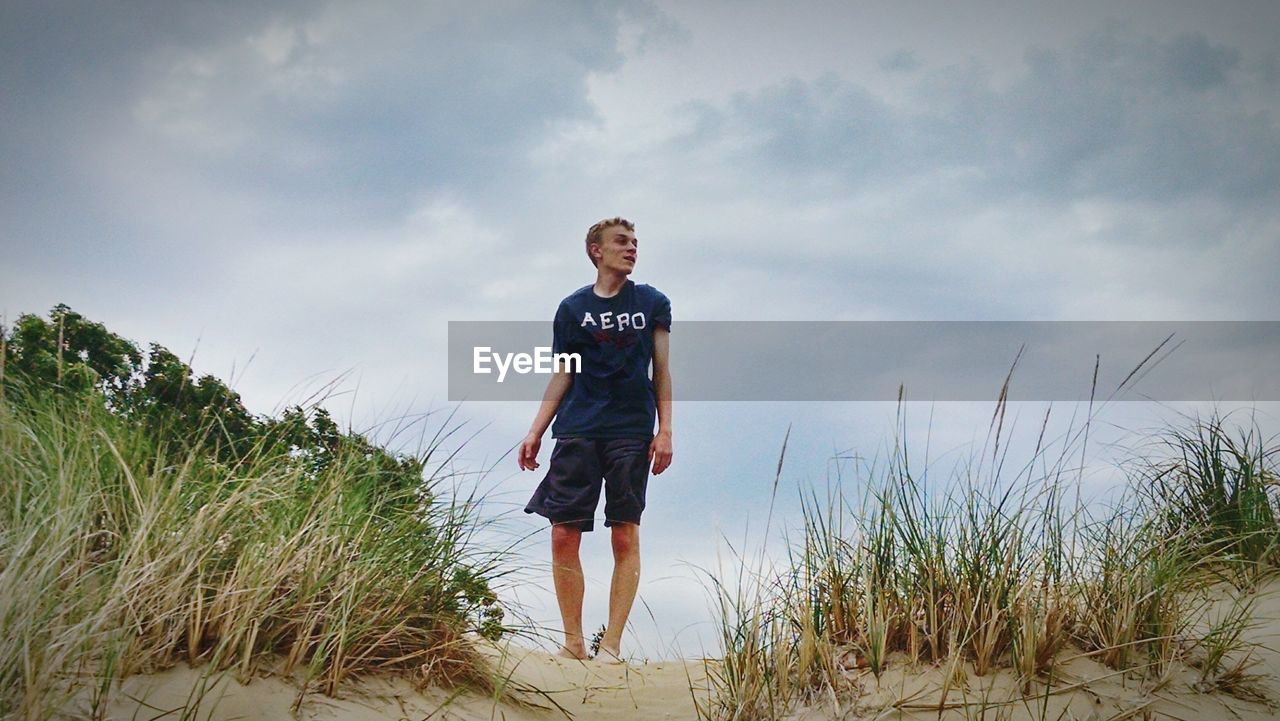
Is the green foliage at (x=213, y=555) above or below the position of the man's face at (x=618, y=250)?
below

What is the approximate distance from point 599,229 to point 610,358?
2.90 feet

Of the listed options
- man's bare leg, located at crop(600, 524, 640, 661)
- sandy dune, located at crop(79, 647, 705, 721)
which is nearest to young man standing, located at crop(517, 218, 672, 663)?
man's bare leg, located at crop(600, 524, 640, 661)

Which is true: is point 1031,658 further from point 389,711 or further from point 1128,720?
point 389,711

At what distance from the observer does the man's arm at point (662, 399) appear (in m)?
5.55

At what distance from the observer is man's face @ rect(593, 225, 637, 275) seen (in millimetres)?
5859

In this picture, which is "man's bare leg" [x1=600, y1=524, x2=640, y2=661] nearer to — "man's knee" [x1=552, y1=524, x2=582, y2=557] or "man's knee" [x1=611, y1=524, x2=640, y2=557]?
"man's knee" [x1=611, y1=524, x2=640, y2=557]

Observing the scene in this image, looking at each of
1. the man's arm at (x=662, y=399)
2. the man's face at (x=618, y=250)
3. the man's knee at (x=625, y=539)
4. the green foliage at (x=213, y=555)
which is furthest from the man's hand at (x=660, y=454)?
the green foliage at (x=213, y=555)

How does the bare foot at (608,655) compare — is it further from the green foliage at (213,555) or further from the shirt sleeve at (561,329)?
the shirt sleeve at (561,329)

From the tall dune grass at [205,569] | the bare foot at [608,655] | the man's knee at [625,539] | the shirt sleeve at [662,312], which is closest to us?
the tall dune grass at [205,569]

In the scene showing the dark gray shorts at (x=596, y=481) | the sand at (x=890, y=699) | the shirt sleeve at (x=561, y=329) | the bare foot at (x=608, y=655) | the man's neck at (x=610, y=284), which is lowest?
the bare foot at (x=608, y=655)

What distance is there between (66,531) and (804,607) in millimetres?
2588

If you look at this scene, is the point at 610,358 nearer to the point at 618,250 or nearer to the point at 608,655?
the point at 618,250

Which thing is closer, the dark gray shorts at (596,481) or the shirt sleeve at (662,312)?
the dark gray shorts at (596,481)

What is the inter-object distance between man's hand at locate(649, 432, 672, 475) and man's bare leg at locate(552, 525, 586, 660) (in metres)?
0.59
